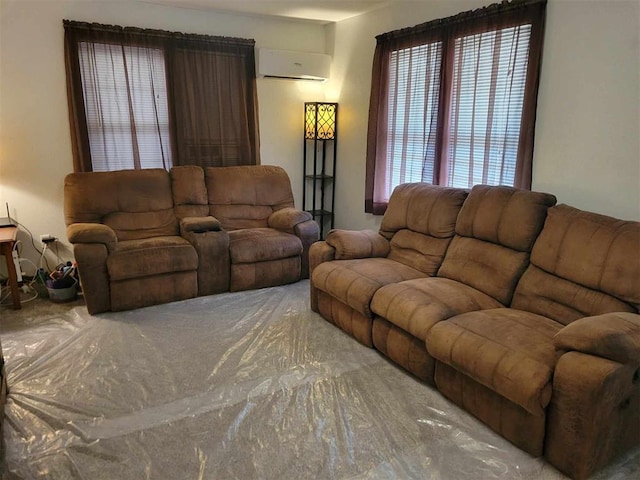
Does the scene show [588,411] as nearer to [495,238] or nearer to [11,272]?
[495,238]

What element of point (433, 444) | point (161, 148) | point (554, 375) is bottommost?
point (433, 444)

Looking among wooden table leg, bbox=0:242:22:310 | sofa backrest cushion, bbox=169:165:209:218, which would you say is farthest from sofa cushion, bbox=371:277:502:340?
wooden table leg, bbox=0:242:22:310

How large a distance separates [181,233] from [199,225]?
293 millimetres

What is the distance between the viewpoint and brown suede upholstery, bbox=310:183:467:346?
3.01 m

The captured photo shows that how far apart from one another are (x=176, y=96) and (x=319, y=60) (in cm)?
151

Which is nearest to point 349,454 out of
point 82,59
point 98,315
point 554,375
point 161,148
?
point 554,375

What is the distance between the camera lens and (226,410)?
2348 mm

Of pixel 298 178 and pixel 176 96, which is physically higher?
pixel 176 96

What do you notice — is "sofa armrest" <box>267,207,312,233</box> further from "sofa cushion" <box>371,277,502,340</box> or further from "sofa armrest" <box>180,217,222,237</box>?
"sofa cushion" <box>371,277,502,340</box>

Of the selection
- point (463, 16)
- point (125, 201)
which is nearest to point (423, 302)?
point (463, 16)

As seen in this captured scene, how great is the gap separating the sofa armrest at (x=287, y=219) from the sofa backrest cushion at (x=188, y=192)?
620 millimetres

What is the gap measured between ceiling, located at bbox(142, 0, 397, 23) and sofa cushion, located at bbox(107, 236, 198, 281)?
2.11m

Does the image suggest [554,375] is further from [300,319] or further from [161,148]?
[161,148]

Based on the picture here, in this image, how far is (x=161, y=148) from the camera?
4.43 m
